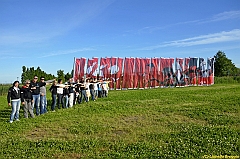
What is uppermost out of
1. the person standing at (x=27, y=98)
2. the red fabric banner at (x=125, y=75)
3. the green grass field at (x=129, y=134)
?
the red fabric banner at (x=125, y=75)

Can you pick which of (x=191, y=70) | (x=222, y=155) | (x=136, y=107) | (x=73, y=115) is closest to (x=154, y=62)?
(x=191, y=70)

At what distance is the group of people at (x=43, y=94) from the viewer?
39.3 feet

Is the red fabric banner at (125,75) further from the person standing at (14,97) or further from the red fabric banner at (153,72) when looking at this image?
the person standing at (14,97)

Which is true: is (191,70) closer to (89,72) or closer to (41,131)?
(89,72)

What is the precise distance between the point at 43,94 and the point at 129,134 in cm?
688

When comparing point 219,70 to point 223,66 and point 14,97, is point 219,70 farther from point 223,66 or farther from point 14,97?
point 14,97

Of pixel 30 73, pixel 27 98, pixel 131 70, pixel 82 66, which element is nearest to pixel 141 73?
pixel 131 70

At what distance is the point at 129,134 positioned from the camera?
29.3ft

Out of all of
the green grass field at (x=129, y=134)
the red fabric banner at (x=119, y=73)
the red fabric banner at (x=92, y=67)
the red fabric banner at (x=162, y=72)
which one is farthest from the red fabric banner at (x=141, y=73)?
the green grass field at (x=129, y=134)

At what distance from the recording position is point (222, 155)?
629 cm

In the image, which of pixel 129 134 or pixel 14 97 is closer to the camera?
pixel 129 134

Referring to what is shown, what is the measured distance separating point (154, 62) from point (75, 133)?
23.9 meters

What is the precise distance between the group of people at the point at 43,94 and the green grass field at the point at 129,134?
1.16 meters

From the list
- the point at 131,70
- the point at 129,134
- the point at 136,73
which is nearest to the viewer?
the point at 129,134
